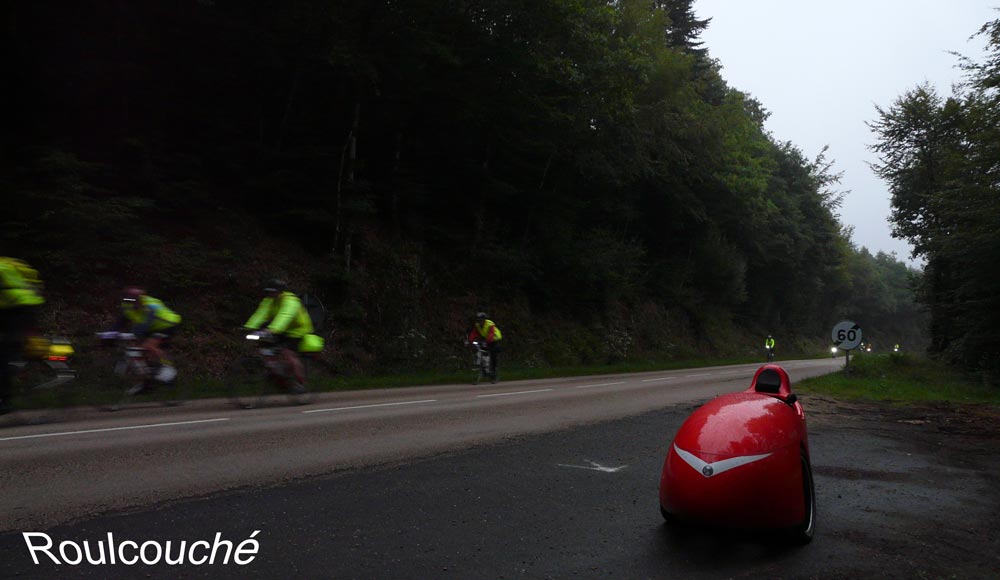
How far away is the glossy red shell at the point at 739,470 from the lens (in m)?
3.99

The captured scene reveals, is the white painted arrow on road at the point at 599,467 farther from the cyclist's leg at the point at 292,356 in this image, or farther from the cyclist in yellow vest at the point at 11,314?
the cyclist in yellow vest at the point at 11,314

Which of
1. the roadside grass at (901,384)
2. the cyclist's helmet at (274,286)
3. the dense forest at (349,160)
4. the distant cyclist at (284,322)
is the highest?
the dense forest at (349,160)

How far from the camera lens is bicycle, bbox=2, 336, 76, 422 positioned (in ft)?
30.9

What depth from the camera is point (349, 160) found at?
67.3 ft

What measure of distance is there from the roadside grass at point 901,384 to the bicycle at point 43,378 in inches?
638

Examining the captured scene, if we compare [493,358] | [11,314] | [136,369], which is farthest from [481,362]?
[11,314]

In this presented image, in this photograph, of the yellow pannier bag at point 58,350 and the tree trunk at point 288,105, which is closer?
the yellow pannier bag at point 58,350

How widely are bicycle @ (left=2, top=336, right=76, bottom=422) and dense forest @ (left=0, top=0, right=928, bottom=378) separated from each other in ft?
15.8

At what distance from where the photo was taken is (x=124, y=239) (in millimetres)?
15633

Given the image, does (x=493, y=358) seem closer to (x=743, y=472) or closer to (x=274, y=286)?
(x=274, y=286)

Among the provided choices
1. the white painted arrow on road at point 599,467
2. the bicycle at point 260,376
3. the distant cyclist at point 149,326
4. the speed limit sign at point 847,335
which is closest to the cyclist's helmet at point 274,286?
the bicycle at point 260,376

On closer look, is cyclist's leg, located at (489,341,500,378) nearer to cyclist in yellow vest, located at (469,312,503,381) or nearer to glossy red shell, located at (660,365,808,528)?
cyclist in yellow vest, located at (469,312,503,381)

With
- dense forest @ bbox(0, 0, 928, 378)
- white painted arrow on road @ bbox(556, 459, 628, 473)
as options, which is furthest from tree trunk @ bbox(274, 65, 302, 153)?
white painted arrow on road @ bbox(556, 459, 628, 473)

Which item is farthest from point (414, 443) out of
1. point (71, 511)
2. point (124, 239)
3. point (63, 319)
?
point (124, 239)
